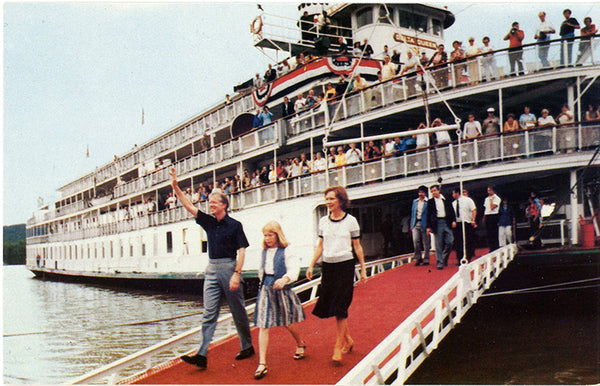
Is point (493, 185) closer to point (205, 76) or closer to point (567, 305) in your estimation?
point (567, 305)

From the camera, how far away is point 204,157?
56.6 feet

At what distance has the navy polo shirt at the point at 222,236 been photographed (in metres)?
5.20

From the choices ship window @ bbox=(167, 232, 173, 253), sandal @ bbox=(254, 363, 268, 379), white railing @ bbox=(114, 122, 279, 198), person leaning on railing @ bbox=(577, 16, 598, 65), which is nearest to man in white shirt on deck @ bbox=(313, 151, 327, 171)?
white railing @ bbox=(114, 122, 279, 198)

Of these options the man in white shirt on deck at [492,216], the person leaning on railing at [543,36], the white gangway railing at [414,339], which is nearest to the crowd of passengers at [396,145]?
the person leaning on railing at [543,36]

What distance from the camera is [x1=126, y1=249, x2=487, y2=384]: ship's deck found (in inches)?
189

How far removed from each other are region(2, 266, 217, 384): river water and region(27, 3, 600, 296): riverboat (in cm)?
104

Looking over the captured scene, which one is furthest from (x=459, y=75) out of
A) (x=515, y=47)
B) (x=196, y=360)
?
(x=196, y=360)

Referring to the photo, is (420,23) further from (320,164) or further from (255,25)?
(255,25)

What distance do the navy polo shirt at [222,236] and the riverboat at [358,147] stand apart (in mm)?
3079

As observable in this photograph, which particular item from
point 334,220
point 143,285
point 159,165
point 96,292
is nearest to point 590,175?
point 334,220

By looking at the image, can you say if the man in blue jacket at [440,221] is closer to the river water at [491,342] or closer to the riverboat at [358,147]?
the riverboat at [358,147]

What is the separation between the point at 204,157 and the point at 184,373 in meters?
12.7

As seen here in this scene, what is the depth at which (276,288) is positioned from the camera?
4.90 m

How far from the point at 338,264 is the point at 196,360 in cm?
163
